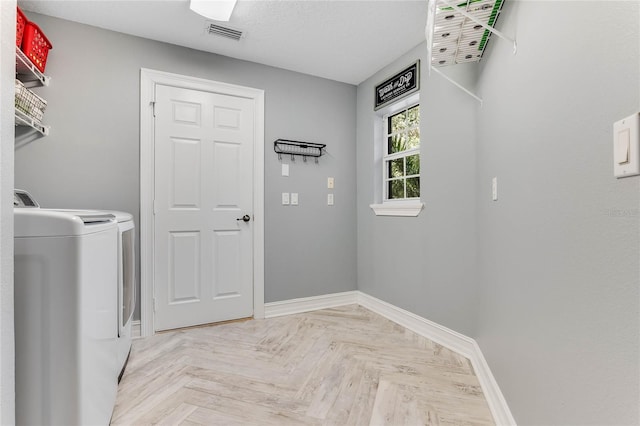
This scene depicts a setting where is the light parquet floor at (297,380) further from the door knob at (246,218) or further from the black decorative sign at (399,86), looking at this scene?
the black decorative sign at (399,86)

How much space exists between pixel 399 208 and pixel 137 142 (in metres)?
2.28

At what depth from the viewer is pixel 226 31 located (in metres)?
2.38

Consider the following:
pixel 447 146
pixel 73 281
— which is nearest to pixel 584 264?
pixel 73 281

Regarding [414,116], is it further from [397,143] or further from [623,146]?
[623,146]

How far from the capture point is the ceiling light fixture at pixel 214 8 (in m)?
1.97

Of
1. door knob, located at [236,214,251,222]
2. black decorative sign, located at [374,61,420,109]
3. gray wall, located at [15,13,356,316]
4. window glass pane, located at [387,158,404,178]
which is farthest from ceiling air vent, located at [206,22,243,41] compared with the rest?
window glass pane, located at [387,158,404,178]

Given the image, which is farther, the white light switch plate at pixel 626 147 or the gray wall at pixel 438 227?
the gray wall at pixel 438 227

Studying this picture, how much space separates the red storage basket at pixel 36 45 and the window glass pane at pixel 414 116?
2840 millimetres

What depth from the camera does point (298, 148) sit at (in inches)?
121

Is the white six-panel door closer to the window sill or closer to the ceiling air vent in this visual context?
the ceiling air vent

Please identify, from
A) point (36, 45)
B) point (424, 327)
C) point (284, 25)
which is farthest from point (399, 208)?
point (36, 45)

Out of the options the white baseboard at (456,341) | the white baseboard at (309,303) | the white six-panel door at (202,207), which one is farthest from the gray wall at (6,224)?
the white baseboard at (309,303)

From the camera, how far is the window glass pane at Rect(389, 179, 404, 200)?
9.67 feet

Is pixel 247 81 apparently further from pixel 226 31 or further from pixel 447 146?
pixel 447 146
